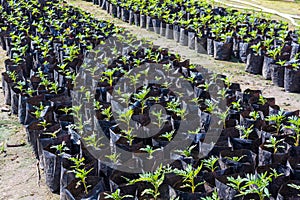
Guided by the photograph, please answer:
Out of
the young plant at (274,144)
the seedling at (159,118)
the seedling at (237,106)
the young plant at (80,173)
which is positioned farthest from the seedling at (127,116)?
the young plant at (274,144)

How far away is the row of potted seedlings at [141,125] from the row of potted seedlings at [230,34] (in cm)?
169

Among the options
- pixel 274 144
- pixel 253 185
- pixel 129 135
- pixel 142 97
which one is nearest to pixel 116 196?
pixel 129 135

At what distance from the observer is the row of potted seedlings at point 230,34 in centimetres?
833

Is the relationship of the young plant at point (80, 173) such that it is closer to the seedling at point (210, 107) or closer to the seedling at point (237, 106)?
the seedling at point (210, 107)

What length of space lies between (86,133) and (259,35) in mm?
5602

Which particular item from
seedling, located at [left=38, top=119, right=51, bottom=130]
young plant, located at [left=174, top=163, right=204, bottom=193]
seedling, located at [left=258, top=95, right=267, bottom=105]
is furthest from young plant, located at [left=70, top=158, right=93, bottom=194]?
seedling, located at [left=258, top=95, right=267, bottom=105]

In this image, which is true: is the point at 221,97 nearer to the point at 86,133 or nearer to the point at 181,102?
the point at 181,102

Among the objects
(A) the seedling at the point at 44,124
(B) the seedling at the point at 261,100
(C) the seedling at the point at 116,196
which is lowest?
(A) the seedling at the point at 44,124

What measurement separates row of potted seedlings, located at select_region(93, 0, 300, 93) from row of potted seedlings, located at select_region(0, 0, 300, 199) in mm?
1693

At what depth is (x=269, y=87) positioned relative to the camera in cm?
816

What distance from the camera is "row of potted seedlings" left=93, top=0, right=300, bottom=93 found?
833cm

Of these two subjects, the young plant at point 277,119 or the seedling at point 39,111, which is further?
the seedling at point 39,111

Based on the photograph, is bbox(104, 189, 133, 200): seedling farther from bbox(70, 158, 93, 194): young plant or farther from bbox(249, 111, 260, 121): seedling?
bbox(249, 111, 260, 121): seedling

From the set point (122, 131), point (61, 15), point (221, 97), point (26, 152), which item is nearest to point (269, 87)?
point (221, 97)
